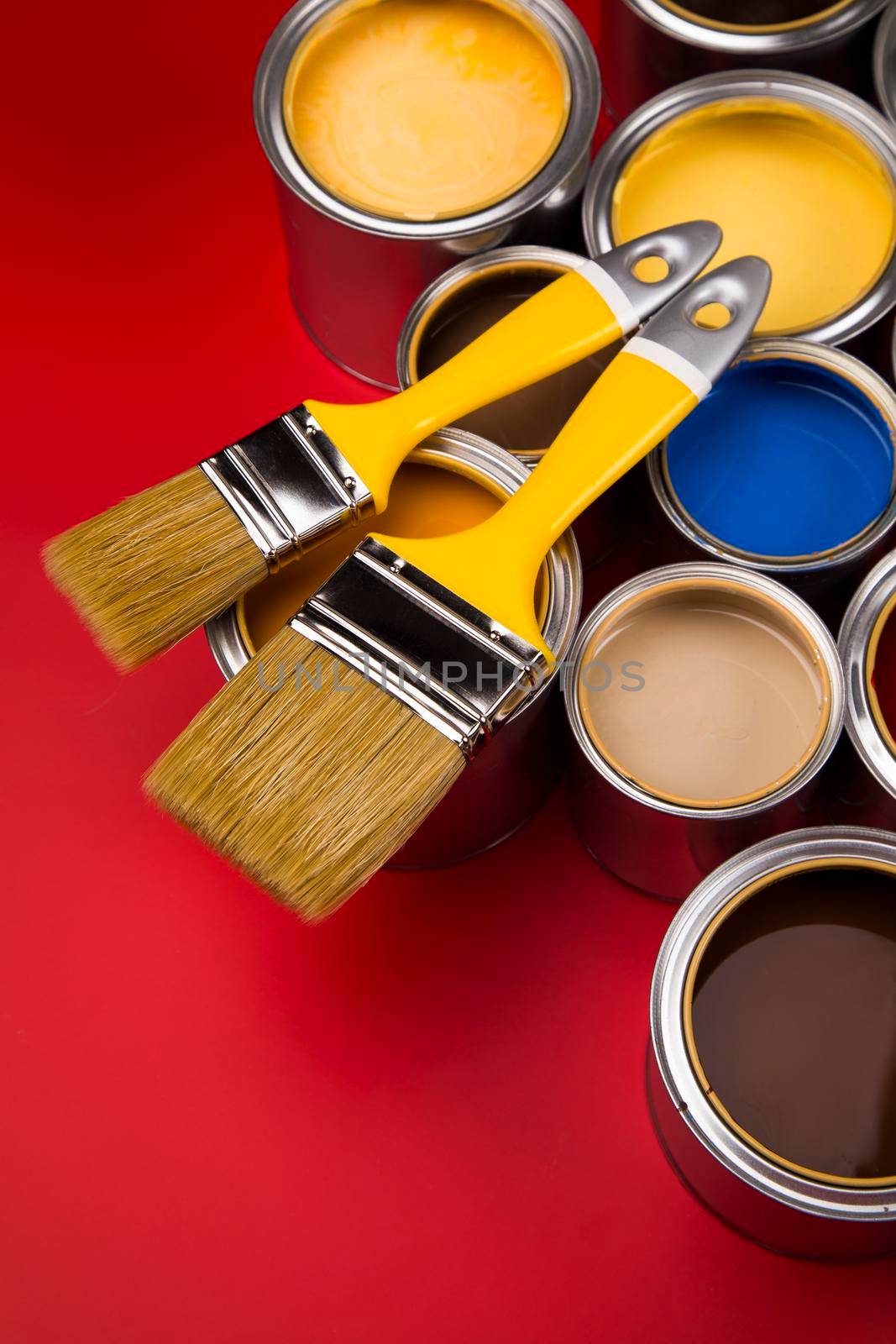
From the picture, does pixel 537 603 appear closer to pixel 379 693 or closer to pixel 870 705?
pixel 379 693

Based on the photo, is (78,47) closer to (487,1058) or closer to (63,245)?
(63,245)

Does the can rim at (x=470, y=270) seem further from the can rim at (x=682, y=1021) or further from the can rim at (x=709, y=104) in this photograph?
the can rim at (x=682, y=1021)

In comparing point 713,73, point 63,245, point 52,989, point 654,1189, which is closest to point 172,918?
point 52,989

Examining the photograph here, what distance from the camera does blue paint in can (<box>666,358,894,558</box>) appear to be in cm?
264

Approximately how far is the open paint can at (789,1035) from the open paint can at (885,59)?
1510mm

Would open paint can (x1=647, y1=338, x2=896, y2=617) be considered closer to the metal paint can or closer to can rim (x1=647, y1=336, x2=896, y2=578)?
can rim (x1=647, y1=336, x2=896, y2=578)

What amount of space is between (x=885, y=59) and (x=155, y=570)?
1790 millimetres

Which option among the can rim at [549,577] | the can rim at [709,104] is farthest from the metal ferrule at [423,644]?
the can rim at [709,104]

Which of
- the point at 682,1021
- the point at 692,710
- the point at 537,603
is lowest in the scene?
the point at 682,1021

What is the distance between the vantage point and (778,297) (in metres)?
2.81

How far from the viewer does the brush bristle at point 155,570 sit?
2256 millimetres

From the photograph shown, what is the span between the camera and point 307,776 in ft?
6.95

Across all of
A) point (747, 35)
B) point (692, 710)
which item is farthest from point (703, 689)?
point (747, 35)

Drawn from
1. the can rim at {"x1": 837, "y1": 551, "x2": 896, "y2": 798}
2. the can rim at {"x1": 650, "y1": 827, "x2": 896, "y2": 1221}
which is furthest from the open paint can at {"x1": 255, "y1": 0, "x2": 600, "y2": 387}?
the can rim at {"x1": 650, "y1": 827, "x2": 896, "y2": 1221}
